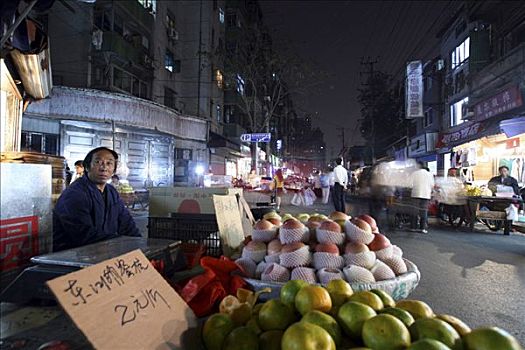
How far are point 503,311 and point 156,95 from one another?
23191 mm

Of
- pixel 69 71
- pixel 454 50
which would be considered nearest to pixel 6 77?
pixel 69 71

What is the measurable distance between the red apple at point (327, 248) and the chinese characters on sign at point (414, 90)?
23.6 m

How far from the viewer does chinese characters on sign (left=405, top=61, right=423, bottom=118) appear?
22734 mm

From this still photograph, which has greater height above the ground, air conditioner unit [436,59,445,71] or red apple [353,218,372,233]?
air conditioner unit [436,59,445,71]

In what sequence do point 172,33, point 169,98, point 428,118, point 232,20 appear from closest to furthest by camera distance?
point 172,33 → point 169,98 → point 428,118 → point 232,20

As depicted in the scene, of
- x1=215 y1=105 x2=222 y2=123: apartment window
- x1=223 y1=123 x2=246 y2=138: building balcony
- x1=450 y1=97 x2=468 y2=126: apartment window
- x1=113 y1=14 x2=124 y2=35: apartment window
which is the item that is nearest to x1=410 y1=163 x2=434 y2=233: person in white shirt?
x1=450 y1=97 x2=468 y2=126: apartment window

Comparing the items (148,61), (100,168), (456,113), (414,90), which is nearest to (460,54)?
(414,90)

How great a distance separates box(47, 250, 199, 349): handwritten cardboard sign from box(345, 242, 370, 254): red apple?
126 cm

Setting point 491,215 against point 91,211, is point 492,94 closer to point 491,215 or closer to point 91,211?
point 491,215

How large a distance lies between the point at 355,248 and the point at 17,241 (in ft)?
6.91

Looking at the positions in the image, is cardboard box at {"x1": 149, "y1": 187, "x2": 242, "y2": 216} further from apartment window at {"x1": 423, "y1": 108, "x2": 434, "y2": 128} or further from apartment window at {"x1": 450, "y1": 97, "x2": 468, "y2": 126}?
apartment window at {"x1": 423, "y1": 108, "x2": 434, "y2": 128}

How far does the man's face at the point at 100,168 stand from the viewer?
3.22 metres

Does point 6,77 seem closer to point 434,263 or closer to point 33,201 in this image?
point 33,201

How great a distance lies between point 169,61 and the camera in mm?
25781
